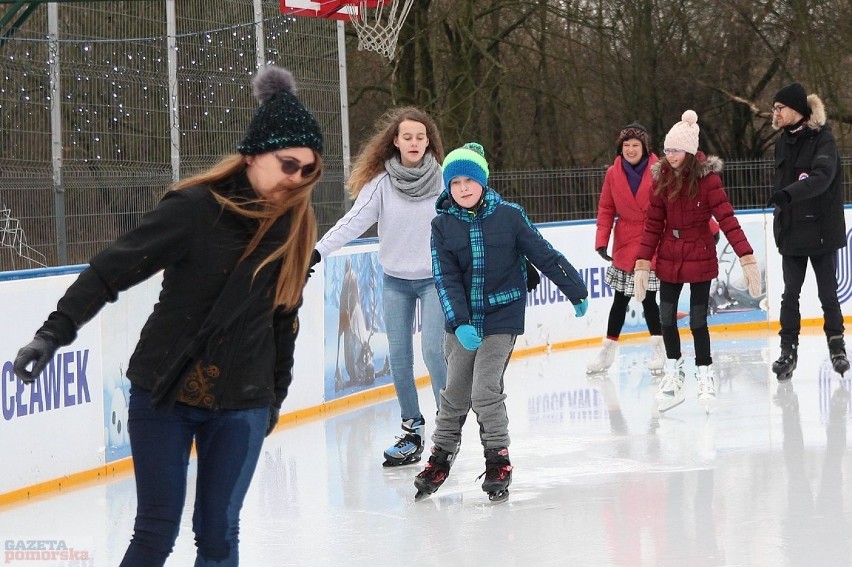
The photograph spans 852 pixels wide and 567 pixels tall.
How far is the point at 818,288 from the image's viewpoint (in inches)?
316

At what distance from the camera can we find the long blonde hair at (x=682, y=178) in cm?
689

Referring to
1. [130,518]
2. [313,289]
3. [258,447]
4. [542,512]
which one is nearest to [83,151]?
[313,289]

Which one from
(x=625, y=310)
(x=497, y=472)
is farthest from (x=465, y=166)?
(x=625, y=310)

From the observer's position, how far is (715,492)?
5238mm

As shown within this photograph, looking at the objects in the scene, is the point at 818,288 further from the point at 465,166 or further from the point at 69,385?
the point at 69,385

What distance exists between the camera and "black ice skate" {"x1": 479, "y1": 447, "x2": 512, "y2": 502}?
203 inches

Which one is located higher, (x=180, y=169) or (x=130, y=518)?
(x=180, y=169)

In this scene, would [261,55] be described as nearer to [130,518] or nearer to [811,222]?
[811,222]

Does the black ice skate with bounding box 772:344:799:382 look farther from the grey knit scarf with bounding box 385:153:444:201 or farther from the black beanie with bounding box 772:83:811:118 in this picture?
the grey knit scarf with bounding box 385:153:444:201

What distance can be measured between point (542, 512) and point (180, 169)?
487cm

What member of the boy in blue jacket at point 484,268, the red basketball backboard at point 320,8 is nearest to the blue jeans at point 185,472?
the boy in blue jacket at point 484,268

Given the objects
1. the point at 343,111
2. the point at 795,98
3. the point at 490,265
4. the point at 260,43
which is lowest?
the point at 490,265

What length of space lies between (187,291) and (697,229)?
449cm

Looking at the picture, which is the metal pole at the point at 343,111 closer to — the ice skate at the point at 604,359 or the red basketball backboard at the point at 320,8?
the red basketball backboard at the point at 320,8
